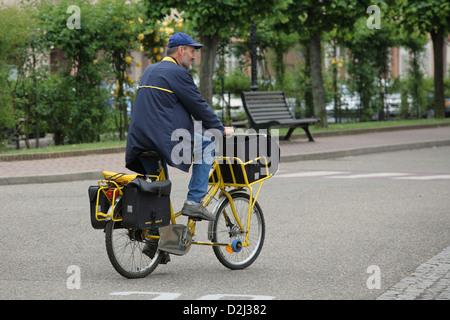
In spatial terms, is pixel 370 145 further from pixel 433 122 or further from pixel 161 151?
pixel 161 151

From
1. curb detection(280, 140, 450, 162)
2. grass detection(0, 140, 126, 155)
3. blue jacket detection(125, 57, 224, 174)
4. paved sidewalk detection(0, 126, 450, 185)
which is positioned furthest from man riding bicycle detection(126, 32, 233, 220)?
grass detection(0, 140, 126, 155)

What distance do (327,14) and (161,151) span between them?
53.2 ft

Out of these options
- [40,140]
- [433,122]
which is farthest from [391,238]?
[433,122]

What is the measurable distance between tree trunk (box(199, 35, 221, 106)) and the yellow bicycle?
12.4m

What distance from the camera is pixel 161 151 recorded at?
6457 millimetres

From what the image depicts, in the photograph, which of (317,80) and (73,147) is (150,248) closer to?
(73,147)

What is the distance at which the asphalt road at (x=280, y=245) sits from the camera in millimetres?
6254

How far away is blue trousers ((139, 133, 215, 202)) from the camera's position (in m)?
6.59

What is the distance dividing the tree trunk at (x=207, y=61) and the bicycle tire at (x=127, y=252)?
12835 mm

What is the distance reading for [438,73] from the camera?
27.5 metres

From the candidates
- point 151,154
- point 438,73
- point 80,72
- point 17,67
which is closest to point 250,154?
point 151,154

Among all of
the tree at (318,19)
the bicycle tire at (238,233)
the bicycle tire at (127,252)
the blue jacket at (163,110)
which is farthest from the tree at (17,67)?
the bicycle tire at (127,252)

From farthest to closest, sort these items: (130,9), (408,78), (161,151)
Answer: (408,78) < (130,9) < (161,151)
